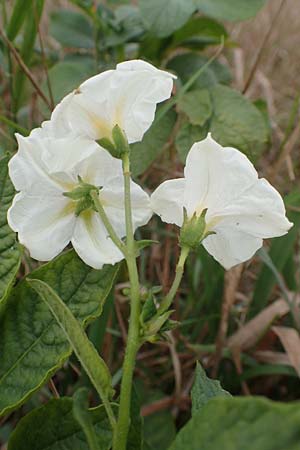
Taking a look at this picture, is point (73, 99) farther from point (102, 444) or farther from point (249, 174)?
point (102, 444)

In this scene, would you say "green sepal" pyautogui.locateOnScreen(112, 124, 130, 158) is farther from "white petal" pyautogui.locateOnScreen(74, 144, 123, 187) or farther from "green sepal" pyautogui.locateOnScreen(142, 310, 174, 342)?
"green sepal" pyautogui.locateOnScreen(142, 310, 174, 342)

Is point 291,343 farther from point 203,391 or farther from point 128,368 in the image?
point 128,368

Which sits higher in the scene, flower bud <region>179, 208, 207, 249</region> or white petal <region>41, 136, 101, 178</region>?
white petal <region>41, 136, 101, 178</region>

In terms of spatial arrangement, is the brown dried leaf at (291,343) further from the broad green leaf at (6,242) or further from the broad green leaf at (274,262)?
the broad green leaf at (6,242)

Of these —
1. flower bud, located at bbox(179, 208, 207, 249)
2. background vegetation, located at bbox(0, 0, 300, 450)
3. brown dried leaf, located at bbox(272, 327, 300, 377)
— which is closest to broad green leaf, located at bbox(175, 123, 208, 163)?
background vegetation, located at bbox(0, 0, 300, 450)

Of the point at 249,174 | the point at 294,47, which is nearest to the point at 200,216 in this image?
the point at 249,174

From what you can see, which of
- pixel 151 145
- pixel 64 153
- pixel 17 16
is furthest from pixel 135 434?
pixel 17 16
